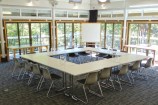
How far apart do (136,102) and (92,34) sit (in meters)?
6.86

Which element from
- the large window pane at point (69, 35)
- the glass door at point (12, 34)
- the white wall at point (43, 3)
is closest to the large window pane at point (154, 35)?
the white wall at point (43, 3)

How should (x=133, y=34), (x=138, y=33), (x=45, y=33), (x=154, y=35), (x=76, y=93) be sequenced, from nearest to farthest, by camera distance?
(x=76, y=93) → (x=154, y=35) → (x=138, y=33) → (x=133, y=34) → (x=45, y=33)

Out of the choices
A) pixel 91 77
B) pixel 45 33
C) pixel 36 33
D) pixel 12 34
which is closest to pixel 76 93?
pixel 91 77

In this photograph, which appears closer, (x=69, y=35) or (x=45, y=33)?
(x=45, y=33)

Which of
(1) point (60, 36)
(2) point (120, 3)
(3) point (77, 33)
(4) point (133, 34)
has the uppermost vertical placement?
(2) point (120, 3)

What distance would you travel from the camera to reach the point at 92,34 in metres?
10.8

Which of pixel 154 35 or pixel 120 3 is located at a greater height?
pixel 120 3

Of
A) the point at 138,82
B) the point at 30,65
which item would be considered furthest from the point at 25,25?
the point at 138,82

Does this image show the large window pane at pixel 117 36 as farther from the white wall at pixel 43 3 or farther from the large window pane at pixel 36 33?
the large window pane at pixel 36 33

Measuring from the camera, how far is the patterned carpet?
4.39m

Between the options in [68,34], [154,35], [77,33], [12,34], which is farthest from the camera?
[77,33]

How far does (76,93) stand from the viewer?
4.95 meters

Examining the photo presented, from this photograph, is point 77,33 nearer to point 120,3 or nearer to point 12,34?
point 120,3

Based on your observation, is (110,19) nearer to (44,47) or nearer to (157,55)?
(157,55)
